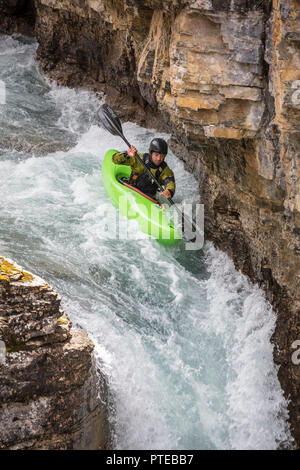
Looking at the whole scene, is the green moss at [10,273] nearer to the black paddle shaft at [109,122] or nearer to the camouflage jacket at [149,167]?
the camouflage jacket at [149,167]

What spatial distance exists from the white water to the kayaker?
18.9 inches

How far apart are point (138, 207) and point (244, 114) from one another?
2.44m

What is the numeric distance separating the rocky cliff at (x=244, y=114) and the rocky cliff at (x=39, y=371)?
1999 millimetres

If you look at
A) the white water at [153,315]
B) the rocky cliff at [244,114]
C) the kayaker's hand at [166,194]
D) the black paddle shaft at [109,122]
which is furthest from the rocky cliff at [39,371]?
the black paddle shaft at [109,122]

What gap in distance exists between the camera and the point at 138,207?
6719mm

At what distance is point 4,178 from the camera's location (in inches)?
290

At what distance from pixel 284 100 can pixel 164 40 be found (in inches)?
60.3

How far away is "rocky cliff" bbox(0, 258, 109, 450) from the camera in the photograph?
3.72 meters

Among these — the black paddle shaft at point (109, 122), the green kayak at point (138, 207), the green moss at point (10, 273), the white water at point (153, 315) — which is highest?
the black paddle shaft at point (109, 122)

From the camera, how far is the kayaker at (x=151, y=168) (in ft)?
22.7

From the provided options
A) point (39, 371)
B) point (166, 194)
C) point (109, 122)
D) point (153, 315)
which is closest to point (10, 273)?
point (39, 371)

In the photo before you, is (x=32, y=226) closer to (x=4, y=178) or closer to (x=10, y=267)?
(x=4, y=178)

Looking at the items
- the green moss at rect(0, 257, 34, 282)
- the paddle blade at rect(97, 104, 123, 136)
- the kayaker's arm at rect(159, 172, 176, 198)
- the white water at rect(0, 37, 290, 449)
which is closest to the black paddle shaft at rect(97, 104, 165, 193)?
the paddle blade at rect(97, 104, 123, 136)

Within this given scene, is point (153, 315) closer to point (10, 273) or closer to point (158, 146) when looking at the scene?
point (10, 273)
